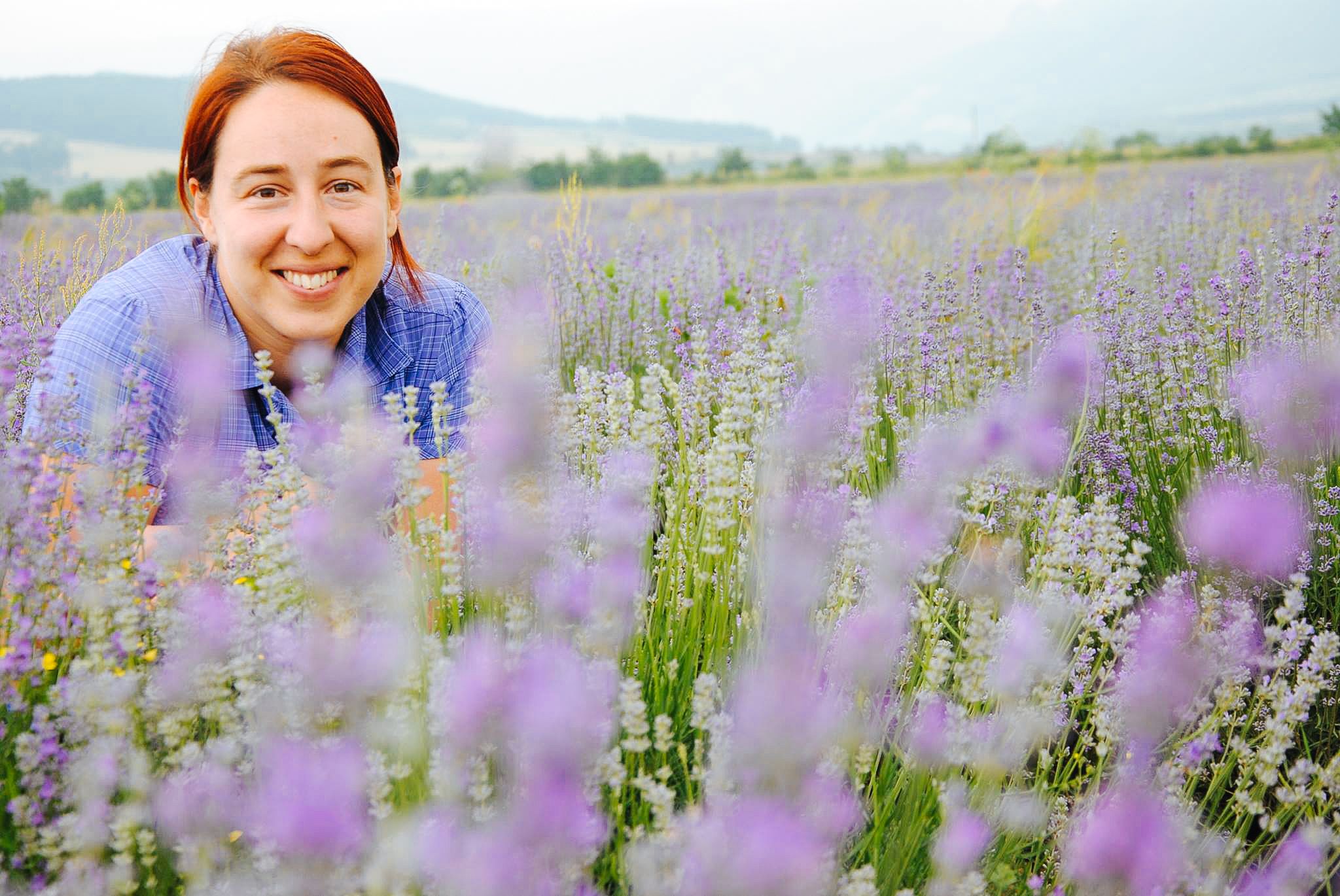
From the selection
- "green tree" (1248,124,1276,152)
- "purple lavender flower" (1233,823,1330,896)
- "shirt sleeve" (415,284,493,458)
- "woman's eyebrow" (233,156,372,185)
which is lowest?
"purple lavender flower" (1233,823,1330,896)

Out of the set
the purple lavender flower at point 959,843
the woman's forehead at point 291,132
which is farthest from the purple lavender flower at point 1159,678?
the woman's forehead at point 291,132

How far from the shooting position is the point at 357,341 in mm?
2828

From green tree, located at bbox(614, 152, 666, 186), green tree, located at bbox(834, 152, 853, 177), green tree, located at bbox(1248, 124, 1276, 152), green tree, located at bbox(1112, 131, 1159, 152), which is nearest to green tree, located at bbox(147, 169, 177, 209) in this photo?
green tree, located at bbox(614, 152, 666, 186)

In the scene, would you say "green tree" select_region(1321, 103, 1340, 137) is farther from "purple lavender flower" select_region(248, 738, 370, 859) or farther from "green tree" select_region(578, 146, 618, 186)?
"green tree" select_region(578, 146, 618, 186)

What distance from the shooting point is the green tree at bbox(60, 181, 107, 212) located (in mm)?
16844

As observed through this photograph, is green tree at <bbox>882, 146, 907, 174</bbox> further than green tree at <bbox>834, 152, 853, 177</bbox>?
No

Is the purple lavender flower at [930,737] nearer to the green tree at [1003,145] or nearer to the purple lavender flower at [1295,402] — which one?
the purple lavender flower at [1295,402]

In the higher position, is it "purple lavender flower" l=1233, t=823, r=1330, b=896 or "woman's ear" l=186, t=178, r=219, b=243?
"woman's ear" l=186, t=178, r=219, b=243

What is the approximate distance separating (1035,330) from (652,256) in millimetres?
1909

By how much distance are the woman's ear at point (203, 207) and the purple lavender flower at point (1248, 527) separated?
2.33 metres

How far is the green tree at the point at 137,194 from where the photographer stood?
14405 mm

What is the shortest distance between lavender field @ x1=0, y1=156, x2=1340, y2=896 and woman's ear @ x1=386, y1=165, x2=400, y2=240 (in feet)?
2.20

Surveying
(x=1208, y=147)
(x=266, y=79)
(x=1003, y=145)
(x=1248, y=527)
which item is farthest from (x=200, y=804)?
(x=1208, y=147)

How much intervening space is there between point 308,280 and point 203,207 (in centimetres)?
45
